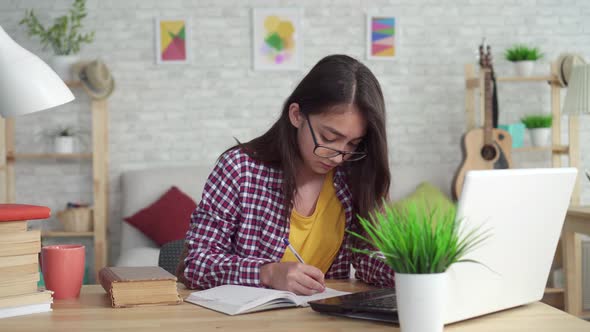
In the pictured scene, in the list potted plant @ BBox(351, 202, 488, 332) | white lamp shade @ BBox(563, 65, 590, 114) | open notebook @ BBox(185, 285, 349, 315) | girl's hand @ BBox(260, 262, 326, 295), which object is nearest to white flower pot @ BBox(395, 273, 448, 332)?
potted plant @ BBox(351, 202, 488, 332)

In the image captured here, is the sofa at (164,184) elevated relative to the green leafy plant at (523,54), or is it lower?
lower

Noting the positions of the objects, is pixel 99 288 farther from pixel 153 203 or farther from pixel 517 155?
pixel 517 155

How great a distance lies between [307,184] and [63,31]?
2718 millimetres

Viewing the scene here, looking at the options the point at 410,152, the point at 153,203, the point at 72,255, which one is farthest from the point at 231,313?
the point at 410,152

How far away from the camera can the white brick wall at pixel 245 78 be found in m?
4.45

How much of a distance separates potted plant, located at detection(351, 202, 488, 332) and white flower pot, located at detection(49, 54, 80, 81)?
356 centimetres

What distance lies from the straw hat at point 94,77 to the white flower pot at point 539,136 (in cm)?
257

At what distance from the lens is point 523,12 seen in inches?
179

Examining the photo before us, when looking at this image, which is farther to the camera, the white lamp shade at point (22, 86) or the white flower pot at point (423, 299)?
the white lamp shade at point (22, 86)

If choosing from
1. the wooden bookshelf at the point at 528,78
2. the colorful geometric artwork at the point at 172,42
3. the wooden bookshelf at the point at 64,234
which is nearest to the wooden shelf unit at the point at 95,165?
the wooden bookshelf at the point at 64,234

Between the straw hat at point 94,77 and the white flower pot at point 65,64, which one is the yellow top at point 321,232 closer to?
the straw hat at point 94,77

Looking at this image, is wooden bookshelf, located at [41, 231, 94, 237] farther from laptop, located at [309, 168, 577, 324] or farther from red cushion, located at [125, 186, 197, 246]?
laptop, located at [309, 168, 577, 324]

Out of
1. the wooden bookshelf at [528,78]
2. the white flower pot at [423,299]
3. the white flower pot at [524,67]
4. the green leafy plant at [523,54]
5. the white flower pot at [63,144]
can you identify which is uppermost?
the green leafy plant at [523,54]

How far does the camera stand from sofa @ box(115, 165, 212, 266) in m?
4.19
